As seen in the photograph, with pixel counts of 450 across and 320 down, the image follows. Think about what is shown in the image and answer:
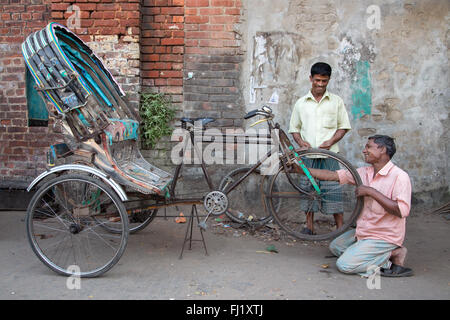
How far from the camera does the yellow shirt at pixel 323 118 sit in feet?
15.0

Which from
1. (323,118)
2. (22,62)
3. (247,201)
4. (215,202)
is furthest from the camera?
(22,62)

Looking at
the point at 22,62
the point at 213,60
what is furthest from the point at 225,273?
the point at 22,62

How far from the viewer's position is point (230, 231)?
5031mm

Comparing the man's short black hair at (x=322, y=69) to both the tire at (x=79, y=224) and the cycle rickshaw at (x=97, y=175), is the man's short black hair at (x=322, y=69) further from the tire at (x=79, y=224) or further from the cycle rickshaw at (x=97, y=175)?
the tire at (x=79, y=224)

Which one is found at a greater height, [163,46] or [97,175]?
[163,46]

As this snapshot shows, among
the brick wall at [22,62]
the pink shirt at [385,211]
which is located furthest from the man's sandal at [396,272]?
the brick wall at [22,62]

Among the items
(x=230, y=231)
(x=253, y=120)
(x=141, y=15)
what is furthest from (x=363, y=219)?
(x=141, y=15)

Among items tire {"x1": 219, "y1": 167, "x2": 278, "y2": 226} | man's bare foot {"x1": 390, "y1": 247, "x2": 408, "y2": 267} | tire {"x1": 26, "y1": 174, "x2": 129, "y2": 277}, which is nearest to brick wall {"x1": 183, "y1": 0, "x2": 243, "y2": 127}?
tire {"x1": 219, "y1": 167, "x2": 278, "y2": 226}

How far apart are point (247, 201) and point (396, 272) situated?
217cm

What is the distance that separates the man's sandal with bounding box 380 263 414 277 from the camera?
3705 millimetres

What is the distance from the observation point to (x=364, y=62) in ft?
18.2

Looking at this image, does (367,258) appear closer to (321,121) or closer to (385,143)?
(385,143)

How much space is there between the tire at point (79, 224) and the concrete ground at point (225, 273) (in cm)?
16

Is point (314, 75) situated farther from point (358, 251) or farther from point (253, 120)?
point (358, 251)
